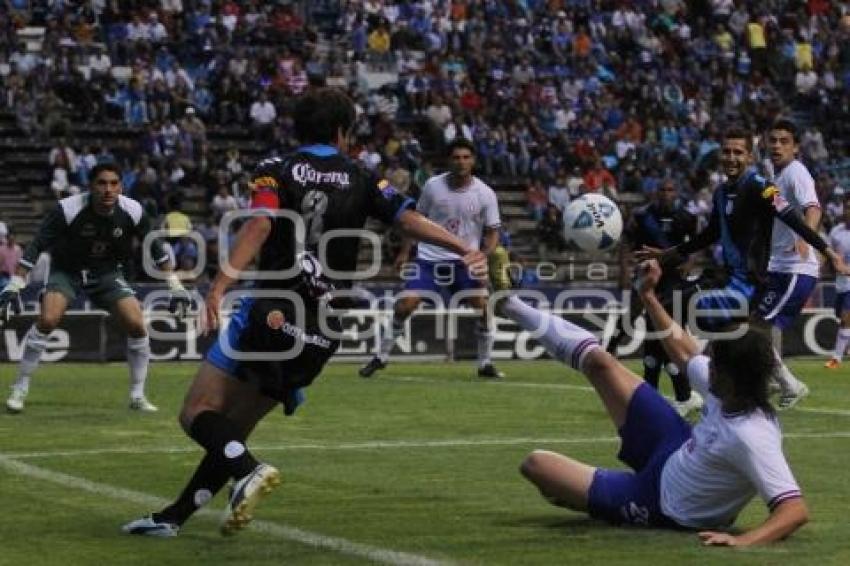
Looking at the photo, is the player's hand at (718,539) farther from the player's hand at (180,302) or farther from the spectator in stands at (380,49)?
the spectator in stands at (380,49)

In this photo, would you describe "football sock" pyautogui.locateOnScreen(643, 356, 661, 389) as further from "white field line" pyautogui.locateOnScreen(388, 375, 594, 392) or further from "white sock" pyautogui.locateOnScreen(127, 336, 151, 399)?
"white sock" pyautogui.locateOnScreen(127, 336, 151, 399)

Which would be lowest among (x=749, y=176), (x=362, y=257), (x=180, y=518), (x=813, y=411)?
(x=362, y=257)

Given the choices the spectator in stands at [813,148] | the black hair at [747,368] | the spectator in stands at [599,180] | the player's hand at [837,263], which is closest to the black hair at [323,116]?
the black hair at [747,368]

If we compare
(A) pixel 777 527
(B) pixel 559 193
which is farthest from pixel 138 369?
(B) pixel 559 193

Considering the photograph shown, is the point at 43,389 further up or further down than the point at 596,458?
further down

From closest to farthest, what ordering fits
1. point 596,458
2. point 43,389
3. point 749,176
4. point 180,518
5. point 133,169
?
point 180,518 → point 596,458 → point 749,176 → point 43,389 → point 133,169

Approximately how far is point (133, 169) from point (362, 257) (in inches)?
173

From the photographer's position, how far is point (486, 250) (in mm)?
21312

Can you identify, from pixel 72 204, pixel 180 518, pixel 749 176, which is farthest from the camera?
pixel 72 204

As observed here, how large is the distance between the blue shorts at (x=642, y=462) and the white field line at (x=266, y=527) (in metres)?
1.28

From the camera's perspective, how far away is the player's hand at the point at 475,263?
945 cm

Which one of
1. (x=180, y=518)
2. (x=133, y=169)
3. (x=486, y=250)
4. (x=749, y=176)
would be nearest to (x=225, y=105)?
(x=133, y=169)

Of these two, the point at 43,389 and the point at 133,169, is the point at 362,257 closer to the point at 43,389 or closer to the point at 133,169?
the point at 133,169

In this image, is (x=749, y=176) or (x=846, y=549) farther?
(x=749, y=176)
